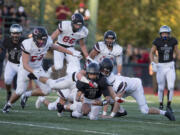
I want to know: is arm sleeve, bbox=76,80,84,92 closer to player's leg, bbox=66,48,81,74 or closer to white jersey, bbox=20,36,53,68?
white jersey, bbox=20,36,53,68

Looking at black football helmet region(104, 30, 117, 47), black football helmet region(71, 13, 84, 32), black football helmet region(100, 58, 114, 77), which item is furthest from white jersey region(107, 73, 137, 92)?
black football helmet region(71, 13, 84, 32)

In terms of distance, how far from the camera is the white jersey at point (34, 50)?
10.5 meters

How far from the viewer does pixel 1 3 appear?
66.3 feet

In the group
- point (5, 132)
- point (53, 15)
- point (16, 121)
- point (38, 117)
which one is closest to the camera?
point (5, 132)

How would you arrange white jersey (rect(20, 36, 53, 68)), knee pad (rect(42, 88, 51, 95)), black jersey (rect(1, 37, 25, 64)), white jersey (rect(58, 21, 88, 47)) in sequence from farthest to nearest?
1. white jersey (rect(58, 21, 88, 47))
2. black jersey (rect(1, 37, 25, 64))
3. knee pad (rect(42, 88, 51, 95))
4. white jersey (rect(20, 36, 53, 68))

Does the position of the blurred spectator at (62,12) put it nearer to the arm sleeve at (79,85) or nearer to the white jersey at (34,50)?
the white jersey at (34,50)

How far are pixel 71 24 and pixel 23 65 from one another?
2572 mm

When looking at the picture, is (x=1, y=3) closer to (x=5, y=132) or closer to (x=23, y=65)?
(x=23, y=65)

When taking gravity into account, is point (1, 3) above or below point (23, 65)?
above

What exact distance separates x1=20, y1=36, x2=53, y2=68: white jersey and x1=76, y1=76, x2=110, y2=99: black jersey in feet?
4.56

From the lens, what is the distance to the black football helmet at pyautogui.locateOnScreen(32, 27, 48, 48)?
10.3m

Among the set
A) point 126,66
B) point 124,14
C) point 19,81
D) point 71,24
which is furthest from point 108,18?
point 19,81

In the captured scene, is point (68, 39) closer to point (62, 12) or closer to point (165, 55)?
Result: point (165, 55)

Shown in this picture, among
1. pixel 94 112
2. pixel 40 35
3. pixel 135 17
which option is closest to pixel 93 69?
pixel 94 112
